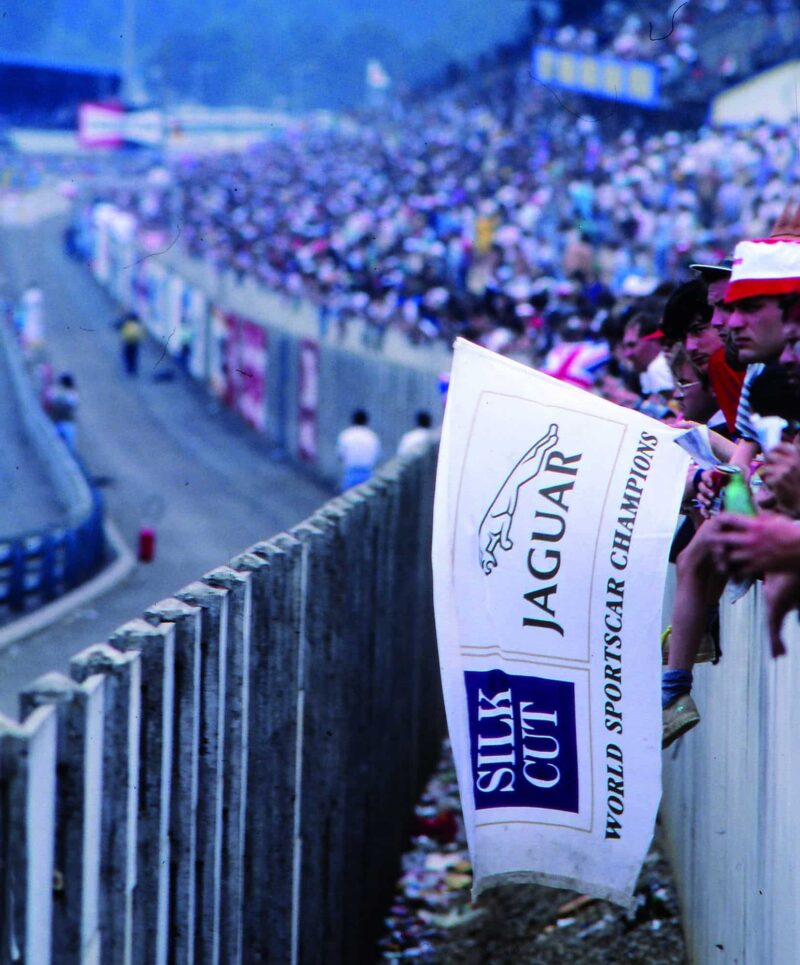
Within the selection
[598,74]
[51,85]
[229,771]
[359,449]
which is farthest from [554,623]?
[51,85]

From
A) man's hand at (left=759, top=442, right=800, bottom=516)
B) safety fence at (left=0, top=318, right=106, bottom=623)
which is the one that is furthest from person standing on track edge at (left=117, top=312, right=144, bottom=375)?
man's hand at (left=759, top=442, right=800, bottom=516)

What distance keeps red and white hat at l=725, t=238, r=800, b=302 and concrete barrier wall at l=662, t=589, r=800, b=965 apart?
2.70 feet

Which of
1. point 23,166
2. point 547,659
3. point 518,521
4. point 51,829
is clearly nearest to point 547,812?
point 547,659

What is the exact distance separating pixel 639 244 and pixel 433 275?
3.42m

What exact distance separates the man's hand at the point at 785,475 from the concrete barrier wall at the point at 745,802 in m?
0.71

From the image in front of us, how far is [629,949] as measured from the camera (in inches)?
254

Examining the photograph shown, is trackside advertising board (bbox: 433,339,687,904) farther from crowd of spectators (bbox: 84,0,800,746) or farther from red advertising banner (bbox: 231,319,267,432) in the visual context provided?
red advertising banner (bbox: 231,319,267,432)

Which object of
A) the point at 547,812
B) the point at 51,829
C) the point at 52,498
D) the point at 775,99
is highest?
the point at 775,99

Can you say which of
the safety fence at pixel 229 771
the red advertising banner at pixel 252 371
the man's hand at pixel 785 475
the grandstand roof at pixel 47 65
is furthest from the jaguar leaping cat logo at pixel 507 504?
the grandstand roof at pixel 47 65

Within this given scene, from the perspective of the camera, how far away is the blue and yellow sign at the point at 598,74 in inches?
1670

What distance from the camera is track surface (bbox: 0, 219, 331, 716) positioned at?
16445 millimetres

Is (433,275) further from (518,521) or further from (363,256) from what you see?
(518,521)

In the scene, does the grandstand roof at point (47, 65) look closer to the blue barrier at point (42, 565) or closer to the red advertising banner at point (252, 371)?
the red advertising banner at point (252, 371)

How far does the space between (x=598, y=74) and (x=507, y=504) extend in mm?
43488
